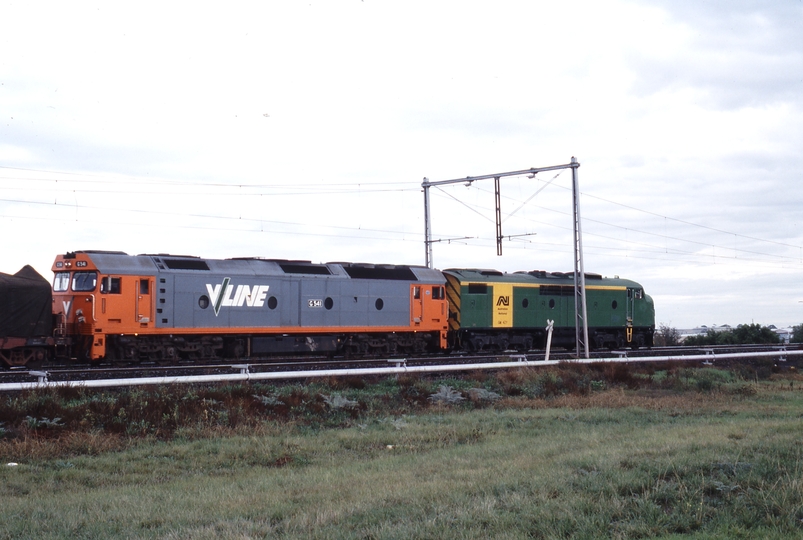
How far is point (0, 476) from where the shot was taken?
39.5 feet

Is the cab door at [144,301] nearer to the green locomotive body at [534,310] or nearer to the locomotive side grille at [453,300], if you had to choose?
the locomotive side grille at [453,300]

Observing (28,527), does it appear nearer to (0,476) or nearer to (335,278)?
(0,476)

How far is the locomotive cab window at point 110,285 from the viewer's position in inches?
1097

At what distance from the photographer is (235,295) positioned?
30.9 metres

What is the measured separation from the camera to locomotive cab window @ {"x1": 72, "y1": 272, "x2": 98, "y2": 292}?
27984mm

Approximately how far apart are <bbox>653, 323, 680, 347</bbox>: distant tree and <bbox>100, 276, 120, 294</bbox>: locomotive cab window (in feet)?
145

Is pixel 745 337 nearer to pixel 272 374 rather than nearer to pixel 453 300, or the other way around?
pixel 453 300

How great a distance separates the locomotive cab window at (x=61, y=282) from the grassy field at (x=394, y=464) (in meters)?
12.0

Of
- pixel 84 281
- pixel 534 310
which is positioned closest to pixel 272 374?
pixel 84 281

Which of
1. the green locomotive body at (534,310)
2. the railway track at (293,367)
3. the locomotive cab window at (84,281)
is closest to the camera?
the railway track at (293,367)

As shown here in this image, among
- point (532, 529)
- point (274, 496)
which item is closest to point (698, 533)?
point (532, 529)

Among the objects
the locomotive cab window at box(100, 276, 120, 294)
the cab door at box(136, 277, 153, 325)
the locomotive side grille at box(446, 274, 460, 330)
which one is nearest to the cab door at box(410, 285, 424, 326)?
the locomotive side grille at box(446, 274, 460, 330)

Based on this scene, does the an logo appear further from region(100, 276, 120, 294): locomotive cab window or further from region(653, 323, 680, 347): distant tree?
region(653, 323, 680, 347): distant tree

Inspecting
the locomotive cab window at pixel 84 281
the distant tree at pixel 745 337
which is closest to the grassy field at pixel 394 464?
the locomotive cab window at pixel 84 281
